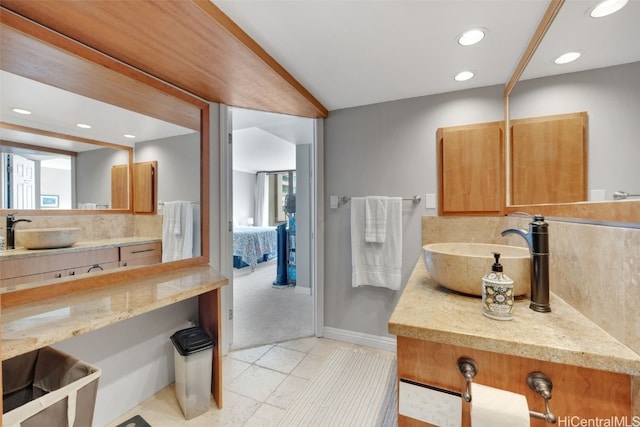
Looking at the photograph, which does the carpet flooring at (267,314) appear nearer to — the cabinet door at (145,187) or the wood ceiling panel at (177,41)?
the cabinet door at (145,187)

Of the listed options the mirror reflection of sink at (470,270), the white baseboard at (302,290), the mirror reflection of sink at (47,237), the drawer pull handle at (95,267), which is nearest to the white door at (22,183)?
the mirror reflection of sink at (47,237)

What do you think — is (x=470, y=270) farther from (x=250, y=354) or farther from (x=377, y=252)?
(x=250, y=354)

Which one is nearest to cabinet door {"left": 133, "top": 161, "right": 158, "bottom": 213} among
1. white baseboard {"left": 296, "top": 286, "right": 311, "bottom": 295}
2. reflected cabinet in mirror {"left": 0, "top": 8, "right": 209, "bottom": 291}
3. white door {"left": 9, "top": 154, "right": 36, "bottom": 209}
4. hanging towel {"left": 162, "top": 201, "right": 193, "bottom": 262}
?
reflected cabinet in mirror {"left": 0, "top": 8, "right": 209, "bottom": 291}

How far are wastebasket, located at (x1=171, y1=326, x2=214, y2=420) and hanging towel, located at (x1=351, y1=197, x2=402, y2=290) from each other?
4.06 feet

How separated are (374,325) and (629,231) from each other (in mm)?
1980

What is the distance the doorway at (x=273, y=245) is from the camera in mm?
2729

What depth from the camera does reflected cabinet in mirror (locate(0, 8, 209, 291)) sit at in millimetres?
1197

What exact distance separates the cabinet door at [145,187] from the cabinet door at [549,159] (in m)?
2.17

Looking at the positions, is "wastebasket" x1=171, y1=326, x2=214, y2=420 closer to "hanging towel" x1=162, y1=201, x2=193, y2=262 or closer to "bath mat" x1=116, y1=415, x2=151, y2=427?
"bath mat" x1=116, y1=415, x2=151, y2=427

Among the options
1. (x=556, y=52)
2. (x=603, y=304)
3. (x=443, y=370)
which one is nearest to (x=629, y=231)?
(x=603, y=304)

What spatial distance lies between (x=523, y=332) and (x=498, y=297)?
0.38 feet

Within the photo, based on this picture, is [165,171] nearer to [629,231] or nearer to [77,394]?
[77,394]

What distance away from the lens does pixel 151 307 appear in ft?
3.94

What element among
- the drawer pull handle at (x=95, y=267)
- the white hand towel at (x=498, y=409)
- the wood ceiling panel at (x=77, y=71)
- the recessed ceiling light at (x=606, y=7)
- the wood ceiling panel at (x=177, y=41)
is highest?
the wood ceiling panel at (x=177, y=41)
